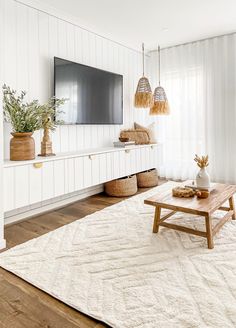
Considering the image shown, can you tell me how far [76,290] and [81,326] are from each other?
0.27 metres

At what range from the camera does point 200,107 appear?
4.44 meters

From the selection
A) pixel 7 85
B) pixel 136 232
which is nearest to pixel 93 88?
pixel 7 85

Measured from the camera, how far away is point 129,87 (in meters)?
4.59

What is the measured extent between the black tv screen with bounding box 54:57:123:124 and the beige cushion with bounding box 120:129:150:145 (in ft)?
0.75

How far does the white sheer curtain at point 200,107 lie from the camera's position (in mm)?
4180

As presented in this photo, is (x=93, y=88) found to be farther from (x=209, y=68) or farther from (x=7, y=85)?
(x=209, y=68)

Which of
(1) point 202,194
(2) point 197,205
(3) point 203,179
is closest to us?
(2) point 197,205

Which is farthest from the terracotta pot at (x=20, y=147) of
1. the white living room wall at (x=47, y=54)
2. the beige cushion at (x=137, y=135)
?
the beige cushion at (x=137, y=135)

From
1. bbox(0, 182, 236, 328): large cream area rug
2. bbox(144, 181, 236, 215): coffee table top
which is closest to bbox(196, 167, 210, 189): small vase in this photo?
bbox(144, 181, 236, 215): coffee table top

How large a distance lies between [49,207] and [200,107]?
9.48ft

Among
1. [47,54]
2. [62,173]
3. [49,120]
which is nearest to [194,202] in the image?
[62,173]

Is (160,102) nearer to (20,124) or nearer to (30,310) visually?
(20,124)

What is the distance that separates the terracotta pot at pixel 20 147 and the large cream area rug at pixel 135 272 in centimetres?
77

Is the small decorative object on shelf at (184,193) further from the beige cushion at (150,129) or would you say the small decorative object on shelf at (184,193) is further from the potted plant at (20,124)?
the beige cushion at (150,129)
